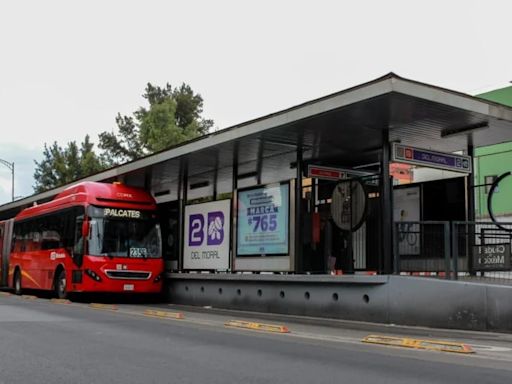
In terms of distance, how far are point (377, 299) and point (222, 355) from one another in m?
5.25

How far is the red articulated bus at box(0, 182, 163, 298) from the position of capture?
62.3ft

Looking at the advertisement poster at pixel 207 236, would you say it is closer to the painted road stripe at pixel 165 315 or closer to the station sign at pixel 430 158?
the painted road stripe at pixel 165 315

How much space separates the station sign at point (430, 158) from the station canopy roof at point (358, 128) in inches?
18.1

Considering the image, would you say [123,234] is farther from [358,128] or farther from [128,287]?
[358,128]

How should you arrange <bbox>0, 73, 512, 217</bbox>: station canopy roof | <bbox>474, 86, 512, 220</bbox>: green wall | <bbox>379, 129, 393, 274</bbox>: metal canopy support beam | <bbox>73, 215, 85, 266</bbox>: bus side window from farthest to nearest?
1. <bbox>474, 86, 512, 220</bbox>: green wall
2. <bbox>73, 215, 85, 266</bbox>: bus side window
3. <bbox>379, 129, 393, 274</bbox>: metal canopy support beam
4. <bbox>0, 73, 512, 217</bbox>: station canopy roof

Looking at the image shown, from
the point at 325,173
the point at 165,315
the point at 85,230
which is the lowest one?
the point at 165,315

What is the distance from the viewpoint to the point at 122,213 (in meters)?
19.9

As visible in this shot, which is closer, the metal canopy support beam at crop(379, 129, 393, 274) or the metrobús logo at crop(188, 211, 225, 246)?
the metal canopy support beam at crop(379, 129, 393, 274)

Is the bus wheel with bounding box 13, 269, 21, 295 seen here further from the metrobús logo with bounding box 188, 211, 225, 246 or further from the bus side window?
the metrobús logo with bounding box 188, 211, 225, 246

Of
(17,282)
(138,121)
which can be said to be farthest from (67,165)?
(17,282)

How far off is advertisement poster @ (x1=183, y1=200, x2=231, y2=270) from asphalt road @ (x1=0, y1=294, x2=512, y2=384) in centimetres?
601

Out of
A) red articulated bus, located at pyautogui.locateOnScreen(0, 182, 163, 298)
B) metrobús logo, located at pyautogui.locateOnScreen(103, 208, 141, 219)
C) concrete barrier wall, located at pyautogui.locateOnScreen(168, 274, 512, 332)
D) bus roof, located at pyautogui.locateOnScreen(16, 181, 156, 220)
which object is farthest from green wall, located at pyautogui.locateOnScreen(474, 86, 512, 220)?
concrete barrier wall, located at pyautogui.locateOnScreen(168, 274, 512, 332)

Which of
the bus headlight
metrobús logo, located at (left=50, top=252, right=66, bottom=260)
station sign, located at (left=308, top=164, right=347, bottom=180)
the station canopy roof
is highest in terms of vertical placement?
the station canopy roof

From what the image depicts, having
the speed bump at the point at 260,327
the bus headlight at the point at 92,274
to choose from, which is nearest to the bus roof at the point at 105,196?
the bus headlight at the point at 92,274
